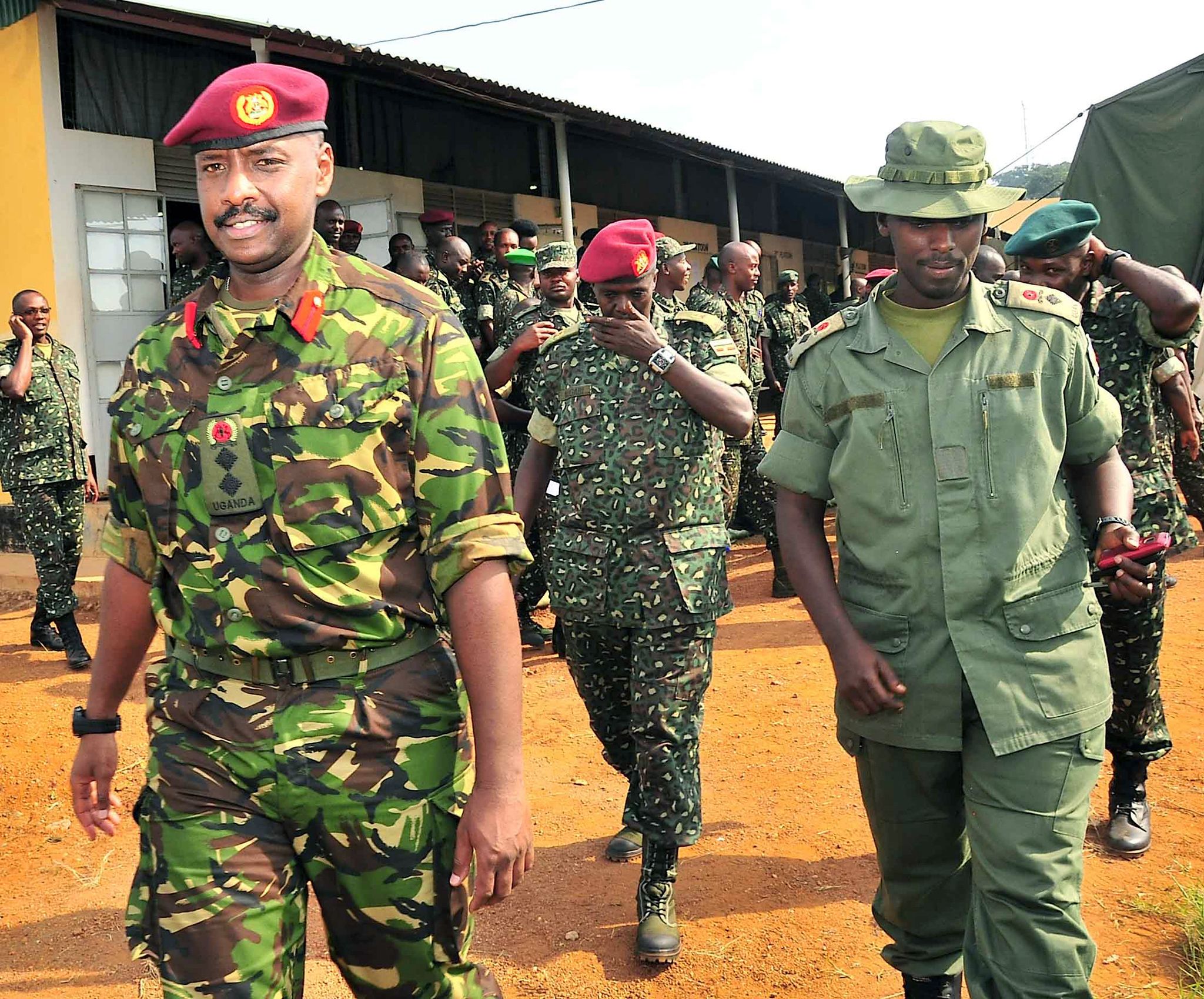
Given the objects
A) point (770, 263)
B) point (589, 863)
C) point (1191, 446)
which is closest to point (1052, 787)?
point (589, 863)

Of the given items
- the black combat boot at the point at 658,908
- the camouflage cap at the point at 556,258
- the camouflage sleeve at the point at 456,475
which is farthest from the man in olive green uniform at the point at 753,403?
the camouflage sleeve at the point at 456,475

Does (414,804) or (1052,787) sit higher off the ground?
(414,804)

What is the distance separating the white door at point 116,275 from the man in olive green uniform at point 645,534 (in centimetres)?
729

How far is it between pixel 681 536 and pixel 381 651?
1.59 metres

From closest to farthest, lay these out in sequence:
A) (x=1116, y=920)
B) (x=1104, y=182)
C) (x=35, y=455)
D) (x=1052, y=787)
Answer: (x=1052, y=787)
(x=1116, y=920)
(x=35, y=455)
(x=1104, y=182)

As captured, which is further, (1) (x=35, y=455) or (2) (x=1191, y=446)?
(1) (x=35, y=455)

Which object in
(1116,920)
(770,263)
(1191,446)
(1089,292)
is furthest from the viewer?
(770,263)

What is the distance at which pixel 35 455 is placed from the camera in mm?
7352

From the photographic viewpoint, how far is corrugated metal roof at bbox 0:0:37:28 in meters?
9.17

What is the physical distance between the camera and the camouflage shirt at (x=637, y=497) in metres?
3.44

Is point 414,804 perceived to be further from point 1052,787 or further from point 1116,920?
point 1116,920

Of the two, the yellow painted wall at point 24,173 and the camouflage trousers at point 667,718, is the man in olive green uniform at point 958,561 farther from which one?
the yellow painted wall at point 24,173

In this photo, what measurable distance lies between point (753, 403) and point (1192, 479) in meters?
2.69

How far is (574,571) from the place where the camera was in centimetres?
355
